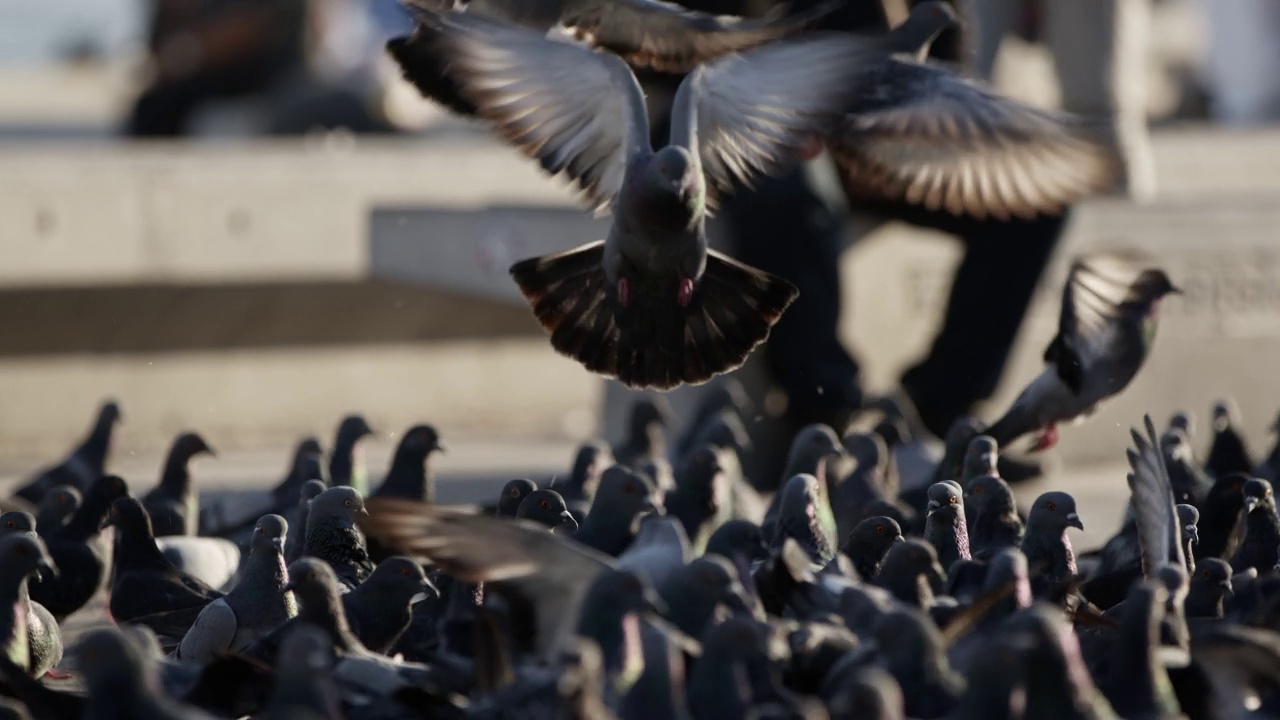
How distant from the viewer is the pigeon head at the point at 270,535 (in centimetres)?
661

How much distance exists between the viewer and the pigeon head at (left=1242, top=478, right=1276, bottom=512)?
24.0 ft

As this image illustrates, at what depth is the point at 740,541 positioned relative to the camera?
22.3 feet

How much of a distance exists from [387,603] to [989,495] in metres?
1.82

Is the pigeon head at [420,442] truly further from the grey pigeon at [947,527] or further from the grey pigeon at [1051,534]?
the grey pigeon at [1051,534]

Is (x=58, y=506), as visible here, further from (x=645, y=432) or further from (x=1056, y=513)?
(x=1056, y=513)

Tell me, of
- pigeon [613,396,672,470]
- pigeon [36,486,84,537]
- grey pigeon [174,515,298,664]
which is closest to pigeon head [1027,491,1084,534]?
grey pigeon [174,515,298,664]

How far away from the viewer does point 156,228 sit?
13.7 m

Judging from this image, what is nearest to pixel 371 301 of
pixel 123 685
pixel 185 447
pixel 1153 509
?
pixel 185 447

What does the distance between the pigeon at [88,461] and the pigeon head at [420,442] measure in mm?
1741

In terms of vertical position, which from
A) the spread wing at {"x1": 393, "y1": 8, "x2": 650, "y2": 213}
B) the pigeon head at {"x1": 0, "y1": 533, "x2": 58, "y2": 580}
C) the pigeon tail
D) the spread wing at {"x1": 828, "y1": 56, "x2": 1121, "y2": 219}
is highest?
the spread wing at {"x1": 393, "y1": 8, "x2": 650, "y2": 213}

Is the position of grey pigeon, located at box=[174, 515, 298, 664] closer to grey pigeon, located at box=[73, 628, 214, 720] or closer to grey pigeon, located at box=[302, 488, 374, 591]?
grey pigeon, located at box=[302, 488, 374, 591]

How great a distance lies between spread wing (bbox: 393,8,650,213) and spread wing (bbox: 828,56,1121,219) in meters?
0.80

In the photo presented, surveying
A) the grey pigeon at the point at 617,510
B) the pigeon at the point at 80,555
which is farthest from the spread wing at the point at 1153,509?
the pigeon at the point at 80,555

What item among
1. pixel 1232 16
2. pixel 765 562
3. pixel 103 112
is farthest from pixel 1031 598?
pixel 103 112
